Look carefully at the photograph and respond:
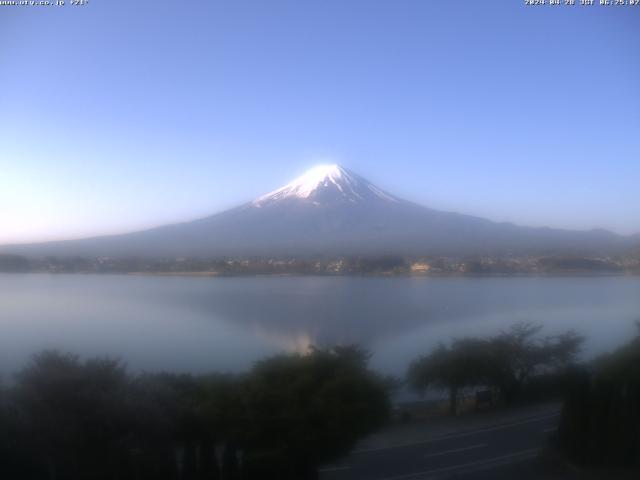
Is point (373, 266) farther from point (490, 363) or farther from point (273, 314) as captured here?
point (490, 363)

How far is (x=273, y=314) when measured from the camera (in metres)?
7.66

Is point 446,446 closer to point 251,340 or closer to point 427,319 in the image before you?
point 427,319

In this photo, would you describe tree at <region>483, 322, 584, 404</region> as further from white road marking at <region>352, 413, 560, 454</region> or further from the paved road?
the paved road

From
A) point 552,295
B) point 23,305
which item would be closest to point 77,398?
point 23,305

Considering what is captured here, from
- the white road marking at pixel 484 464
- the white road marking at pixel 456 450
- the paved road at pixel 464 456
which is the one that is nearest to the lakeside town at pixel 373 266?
the paved road at pixel 464 456

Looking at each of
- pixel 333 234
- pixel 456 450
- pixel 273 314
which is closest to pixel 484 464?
pixel 456 450

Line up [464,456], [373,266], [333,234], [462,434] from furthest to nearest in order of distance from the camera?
[333,234] → [373,266] → [462,434] → [464,456]

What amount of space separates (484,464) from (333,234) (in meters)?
7.04

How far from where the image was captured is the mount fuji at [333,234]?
35.5ft

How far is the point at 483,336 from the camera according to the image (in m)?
7.83

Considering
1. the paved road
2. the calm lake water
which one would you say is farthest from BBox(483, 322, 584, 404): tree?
the paved road

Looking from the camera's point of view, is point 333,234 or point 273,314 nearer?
point 273,314

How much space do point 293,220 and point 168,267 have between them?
10.6 feet

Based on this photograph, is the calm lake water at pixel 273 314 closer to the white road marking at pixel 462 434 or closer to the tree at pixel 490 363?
the tree at pixel 490 363
